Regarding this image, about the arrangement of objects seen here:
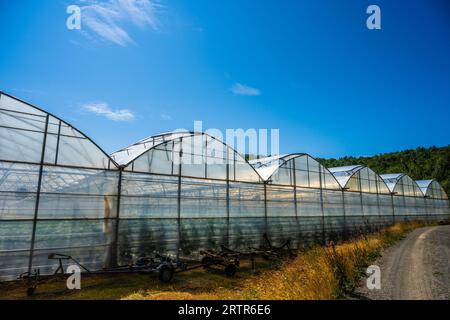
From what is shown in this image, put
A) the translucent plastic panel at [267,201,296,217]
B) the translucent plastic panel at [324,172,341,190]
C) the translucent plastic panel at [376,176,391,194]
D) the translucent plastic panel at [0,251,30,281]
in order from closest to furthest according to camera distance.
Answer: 1. the translucent plastic panel at [0,251,30,281]
2. the translucent plastic panel at [267,201,296,217]
3. the translucent plastic panel at [324,172,341,190]
4. the translucent plastic panel at [376,176,391,194]

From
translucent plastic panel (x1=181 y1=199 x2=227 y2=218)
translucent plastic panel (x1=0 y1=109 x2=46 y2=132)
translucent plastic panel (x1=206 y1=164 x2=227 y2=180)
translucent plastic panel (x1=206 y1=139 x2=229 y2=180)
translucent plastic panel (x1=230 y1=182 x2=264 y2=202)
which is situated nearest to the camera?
translucent plastic panel (x1=0 y1=109 x2=46 y2=132)

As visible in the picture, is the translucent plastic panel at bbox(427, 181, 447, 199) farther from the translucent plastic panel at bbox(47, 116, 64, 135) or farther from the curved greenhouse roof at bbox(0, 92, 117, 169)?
the translucent plastic panel at bbox(47, 116, 64, 135)

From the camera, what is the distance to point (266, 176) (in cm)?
1909

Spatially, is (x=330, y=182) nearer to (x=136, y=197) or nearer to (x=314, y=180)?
(x=314, y=180)

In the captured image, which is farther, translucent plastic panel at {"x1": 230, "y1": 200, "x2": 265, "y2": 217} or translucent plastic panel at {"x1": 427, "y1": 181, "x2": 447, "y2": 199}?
translucent plastic panel at {"x1": 427, "y1": 181, "x2": 447, "y2": 199}

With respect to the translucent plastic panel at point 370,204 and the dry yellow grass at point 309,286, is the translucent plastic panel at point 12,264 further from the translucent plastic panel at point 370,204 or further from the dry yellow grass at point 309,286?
the translucent plastic panel at point 370,204

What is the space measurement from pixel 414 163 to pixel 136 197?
8763 centimetres

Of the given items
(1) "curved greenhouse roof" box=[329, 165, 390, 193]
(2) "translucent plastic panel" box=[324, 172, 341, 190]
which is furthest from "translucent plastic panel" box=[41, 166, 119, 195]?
(1) "curved greenhouse roof" box=[329, 165, 390, 193]

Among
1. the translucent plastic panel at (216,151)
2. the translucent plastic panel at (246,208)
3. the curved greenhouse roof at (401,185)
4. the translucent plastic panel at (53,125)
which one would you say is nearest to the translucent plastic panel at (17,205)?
the translucent plastic panel at (53,125)

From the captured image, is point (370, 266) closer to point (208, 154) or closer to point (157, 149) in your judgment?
point (208, 154)

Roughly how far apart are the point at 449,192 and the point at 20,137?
228 ft

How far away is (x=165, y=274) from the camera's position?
11578mm

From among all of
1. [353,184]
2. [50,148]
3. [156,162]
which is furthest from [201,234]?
[353,184]

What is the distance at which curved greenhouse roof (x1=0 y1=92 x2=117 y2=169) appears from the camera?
1105 cm
